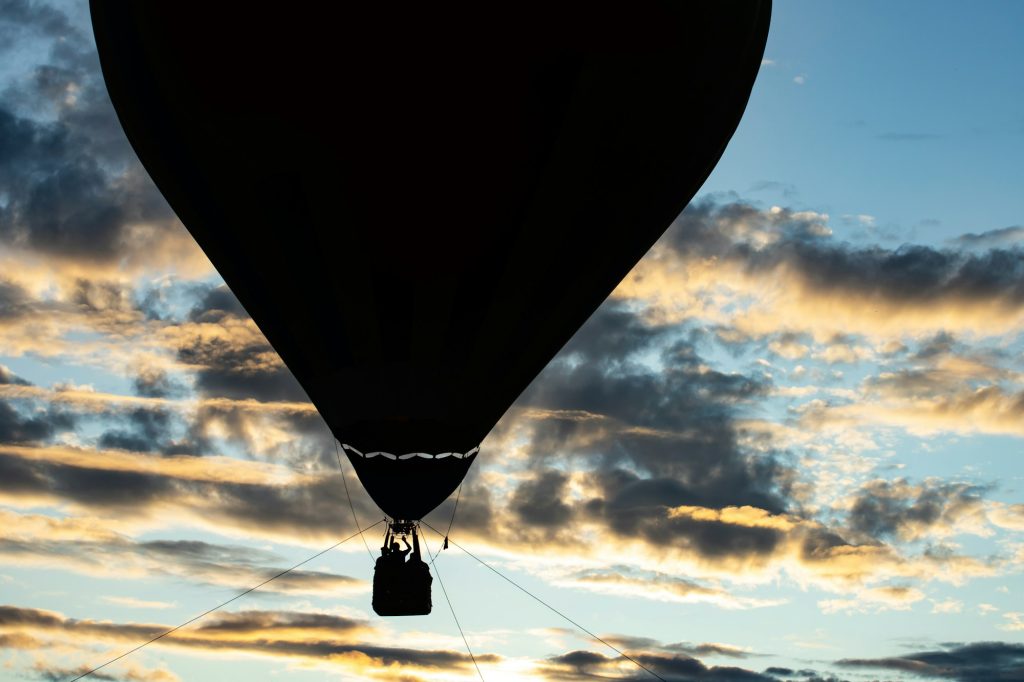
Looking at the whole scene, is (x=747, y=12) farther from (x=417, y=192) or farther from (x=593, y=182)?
(x=417, y=192)

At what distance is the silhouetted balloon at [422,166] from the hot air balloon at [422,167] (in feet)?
0.13

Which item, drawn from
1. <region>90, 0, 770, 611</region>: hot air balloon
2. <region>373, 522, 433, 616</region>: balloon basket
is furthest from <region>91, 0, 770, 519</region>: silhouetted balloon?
<region>373, 522, 433, 616</region>: balloon basket

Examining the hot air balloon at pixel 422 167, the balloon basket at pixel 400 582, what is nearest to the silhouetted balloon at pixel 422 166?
the hot air balloon at pixel 422 167

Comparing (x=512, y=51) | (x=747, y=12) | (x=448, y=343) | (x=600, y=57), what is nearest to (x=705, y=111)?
(x=747, y=12)

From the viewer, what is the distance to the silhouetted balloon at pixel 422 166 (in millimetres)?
18781

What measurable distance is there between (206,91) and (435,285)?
4820 mm

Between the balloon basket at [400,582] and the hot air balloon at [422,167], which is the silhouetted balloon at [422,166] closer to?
the hot air balloon at [422,167]

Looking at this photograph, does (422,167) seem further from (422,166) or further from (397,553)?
(397,553)

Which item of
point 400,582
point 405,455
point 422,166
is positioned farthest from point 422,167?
point 400,582

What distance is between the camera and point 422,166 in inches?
782

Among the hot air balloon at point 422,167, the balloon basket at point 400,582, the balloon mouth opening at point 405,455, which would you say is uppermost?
the hot air balloon at point 422,167

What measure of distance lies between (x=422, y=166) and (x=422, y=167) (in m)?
0.02

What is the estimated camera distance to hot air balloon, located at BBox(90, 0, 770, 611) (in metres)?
18.8

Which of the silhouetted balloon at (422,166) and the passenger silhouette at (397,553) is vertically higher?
the silhouetted balloon at (422,166)
